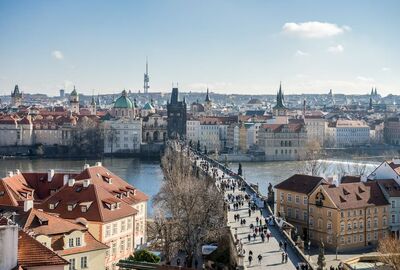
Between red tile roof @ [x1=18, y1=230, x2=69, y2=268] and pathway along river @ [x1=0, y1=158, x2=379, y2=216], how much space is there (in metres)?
39.4

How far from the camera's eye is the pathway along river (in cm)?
6420

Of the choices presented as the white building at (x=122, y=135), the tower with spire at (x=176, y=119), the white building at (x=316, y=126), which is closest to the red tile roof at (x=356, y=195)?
the white building at (x=122, y=135)

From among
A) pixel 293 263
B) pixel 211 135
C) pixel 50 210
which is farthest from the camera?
pixel 211 135

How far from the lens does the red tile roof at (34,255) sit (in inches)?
531

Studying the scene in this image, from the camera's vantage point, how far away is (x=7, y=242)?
11.2 m

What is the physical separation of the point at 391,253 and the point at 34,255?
15931 mm

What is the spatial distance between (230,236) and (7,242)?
17.2m

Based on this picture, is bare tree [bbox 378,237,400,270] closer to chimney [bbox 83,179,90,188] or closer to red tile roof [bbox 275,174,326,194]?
red tile roof [bbox 275,174,326,194]

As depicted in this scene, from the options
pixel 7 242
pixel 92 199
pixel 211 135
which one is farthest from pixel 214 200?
pixel 211 135

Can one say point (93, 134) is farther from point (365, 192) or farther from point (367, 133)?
point (365, 192)

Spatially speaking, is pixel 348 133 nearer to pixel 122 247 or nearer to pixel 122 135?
pixel 122 135

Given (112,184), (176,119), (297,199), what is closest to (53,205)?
(112,184)

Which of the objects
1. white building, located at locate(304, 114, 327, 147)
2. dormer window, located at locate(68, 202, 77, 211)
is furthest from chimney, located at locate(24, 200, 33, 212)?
white building, located at locate(304, 114, 327, 147)

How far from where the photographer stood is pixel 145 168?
82.6 m
